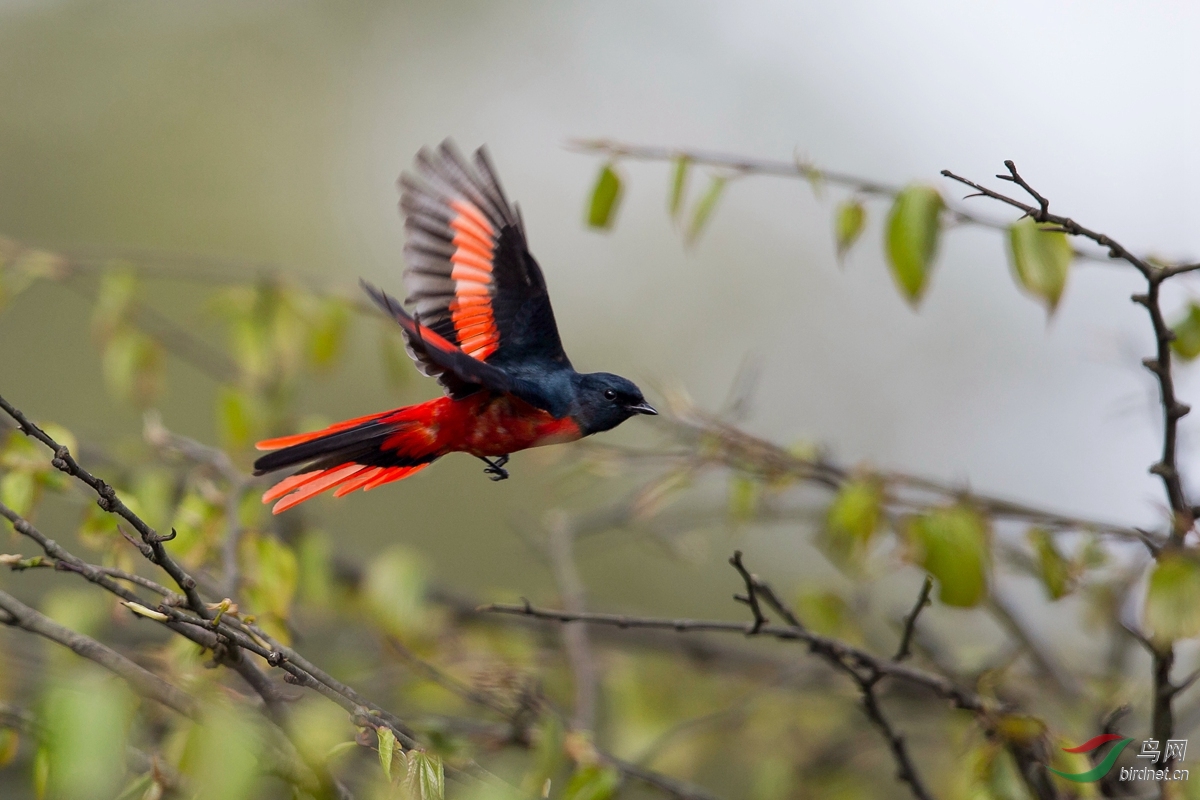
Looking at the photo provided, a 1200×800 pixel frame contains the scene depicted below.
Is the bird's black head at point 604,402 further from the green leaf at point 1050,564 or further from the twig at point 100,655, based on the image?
the green leaf at point 1050,564

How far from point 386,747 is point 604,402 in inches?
31.1

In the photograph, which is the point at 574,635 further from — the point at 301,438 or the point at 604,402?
the point at 301,438

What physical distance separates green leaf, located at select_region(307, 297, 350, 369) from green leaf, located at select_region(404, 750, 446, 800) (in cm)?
232

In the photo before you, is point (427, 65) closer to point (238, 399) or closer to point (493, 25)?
point (493, 25)

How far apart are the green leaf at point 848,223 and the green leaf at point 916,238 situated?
197 mm

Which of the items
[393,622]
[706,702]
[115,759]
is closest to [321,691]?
[115,759]

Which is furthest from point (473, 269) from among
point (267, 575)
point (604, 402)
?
point (267, 575)

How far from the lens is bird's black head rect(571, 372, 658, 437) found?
6.44 ft

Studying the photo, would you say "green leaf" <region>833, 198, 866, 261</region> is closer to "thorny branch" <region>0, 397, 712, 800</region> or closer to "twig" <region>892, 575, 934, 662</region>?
"twig" <region>892, 575, 934, 662</region>

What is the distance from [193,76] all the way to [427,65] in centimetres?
286

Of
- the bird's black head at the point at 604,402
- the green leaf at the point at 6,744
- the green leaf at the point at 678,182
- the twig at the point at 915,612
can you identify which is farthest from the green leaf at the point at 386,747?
the green leaf at the point at 678,182

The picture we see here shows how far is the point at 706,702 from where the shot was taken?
13.9ft

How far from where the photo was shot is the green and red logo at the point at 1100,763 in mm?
2154

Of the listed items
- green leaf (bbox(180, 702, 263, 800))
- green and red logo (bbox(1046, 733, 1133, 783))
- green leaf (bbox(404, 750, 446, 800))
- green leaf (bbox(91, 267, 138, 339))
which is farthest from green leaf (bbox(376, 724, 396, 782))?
green leaf (bbox(91, 267, 138, 339))
